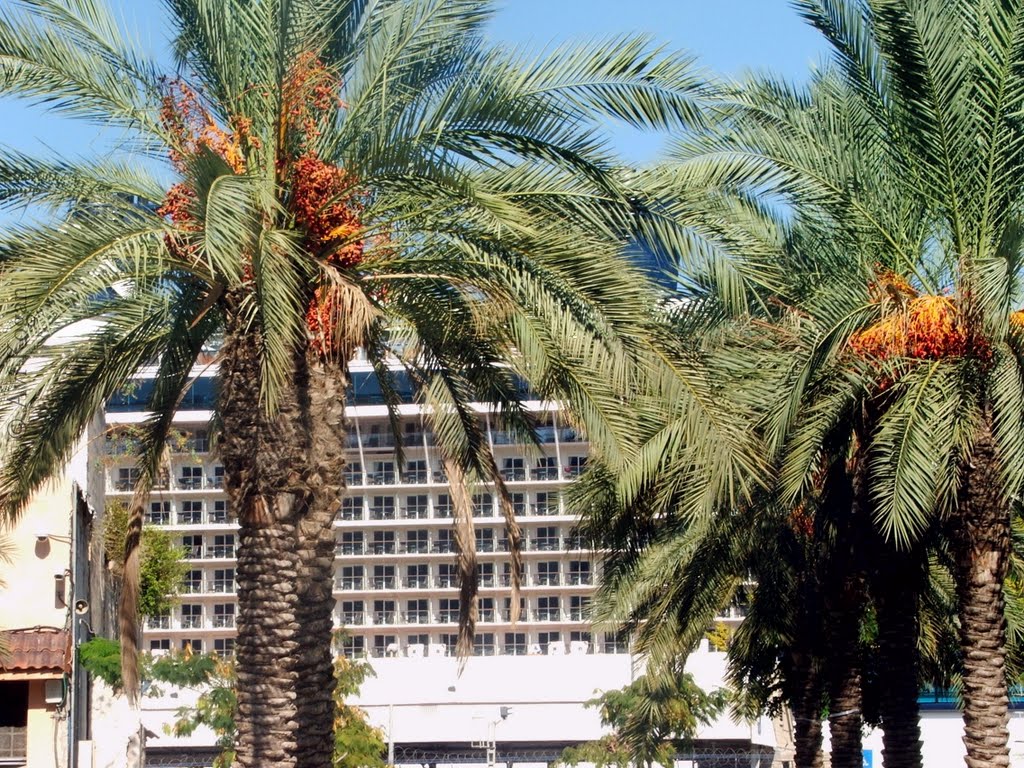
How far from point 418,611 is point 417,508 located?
5.64 metres

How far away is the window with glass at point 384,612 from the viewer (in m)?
84.8

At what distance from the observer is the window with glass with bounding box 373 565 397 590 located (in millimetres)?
85269

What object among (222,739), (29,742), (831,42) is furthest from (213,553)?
(831,42)

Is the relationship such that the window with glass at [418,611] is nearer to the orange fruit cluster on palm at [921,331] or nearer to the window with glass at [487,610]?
the window with glass at [487,610]

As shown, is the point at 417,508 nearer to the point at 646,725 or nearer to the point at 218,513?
the point at 218,513

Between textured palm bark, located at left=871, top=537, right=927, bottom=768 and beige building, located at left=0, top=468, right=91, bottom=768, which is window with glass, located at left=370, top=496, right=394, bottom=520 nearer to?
beige building, located at left=0, top=468, right=91, bottom=768

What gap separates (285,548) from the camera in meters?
11.5

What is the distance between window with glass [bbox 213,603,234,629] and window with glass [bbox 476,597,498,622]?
44.7ft

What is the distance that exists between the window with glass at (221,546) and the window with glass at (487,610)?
45.8ft

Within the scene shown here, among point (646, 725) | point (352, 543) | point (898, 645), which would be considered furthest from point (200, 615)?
point (898, 645)

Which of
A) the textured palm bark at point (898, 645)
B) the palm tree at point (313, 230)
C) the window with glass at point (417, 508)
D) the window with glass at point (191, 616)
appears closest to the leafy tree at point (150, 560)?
the textured palm bark at point (898, 645)

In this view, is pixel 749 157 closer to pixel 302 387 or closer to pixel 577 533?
pixel 302 387

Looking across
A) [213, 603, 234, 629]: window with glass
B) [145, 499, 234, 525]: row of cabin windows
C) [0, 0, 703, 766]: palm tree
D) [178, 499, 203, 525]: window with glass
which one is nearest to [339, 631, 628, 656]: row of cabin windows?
[213, 603, 234, 629]: window with glass

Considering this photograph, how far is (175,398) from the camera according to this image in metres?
13.7
